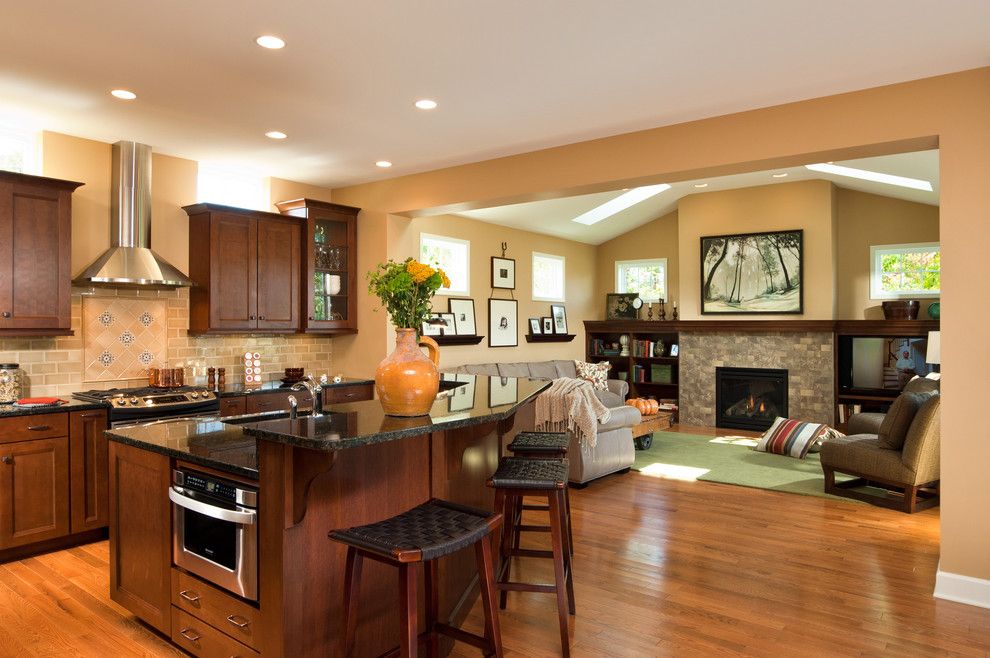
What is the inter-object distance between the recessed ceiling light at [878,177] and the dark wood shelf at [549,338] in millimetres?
4042

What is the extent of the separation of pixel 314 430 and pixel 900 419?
15.3 feet

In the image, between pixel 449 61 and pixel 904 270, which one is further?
pixel 904 270

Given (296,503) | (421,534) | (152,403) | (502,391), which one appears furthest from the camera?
(152,403)

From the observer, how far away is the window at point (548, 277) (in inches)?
378

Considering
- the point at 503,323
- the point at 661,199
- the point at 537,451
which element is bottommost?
the point at 537,451

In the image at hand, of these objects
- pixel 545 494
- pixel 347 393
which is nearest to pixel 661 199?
pixel 347 393

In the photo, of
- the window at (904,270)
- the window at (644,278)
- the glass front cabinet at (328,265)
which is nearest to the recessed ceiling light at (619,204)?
the window at (644,278)

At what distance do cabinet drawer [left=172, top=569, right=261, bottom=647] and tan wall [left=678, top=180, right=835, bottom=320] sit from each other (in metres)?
8.07

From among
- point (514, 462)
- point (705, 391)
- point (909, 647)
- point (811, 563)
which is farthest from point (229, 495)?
point (705, 391)

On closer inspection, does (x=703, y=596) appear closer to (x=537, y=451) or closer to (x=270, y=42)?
(x=537, y=451)

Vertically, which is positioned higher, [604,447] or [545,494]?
[545,494]

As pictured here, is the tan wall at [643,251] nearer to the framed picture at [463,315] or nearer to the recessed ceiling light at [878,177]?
the recessed ceiling light at [878,177]

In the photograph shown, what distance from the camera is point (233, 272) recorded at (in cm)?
532

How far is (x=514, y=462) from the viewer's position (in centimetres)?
315
